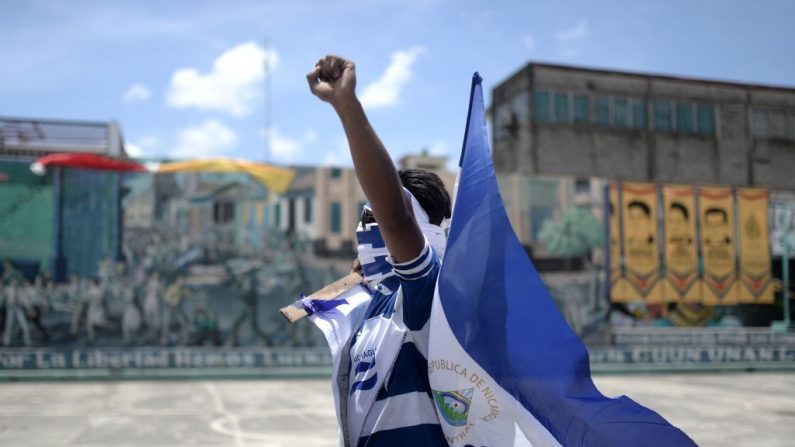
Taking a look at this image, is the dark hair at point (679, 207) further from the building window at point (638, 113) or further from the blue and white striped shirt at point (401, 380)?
the blue and white striped shirt at point (401, 380)

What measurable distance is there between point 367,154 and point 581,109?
27.7 meters

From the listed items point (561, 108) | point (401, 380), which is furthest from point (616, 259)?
point (401, 380)

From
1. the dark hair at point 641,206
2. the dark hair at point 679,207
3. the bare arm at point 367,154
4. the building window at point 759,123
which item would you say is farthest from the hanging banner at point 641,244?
the bare arm at point 367,154

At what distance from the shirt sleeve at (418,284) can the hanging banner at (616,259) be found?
15.9m

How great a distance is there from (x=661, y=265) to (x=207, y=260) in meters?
11.0

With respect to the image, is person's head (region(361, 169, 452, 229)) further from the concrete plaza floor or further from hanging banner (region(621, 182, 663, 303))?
hanging banner (region(621, 182, 663, 303))

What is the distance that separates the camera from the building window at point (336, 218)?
15.7 m

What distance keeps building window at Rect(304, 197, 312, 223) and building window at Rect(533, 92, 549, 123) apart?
46.0 feet

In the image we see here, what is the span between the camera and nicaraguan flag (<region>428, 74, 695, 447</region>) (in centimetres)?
163

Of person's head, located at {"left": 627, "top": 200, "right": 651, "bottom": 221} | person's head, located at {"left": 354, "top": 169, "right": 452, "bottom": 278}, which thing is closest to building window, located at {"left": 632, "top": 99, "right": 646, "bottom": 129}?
person's head, located at {"left": 627, "top": 200, "right": 651, "bottom": 221}

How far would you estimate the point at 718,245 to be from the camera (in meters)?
17.7

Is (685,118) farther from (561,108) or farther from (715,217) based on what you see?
(715,217)

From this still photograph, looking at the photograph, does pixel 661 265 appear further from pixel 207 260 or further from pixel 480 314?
pixel 480 314

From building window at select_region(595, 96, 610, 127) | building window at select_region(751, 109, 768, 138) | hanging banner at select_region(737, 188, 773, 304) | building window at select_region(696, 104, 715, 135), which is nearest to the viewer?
hanging banner at select_region(737, 188, 773, 304)
